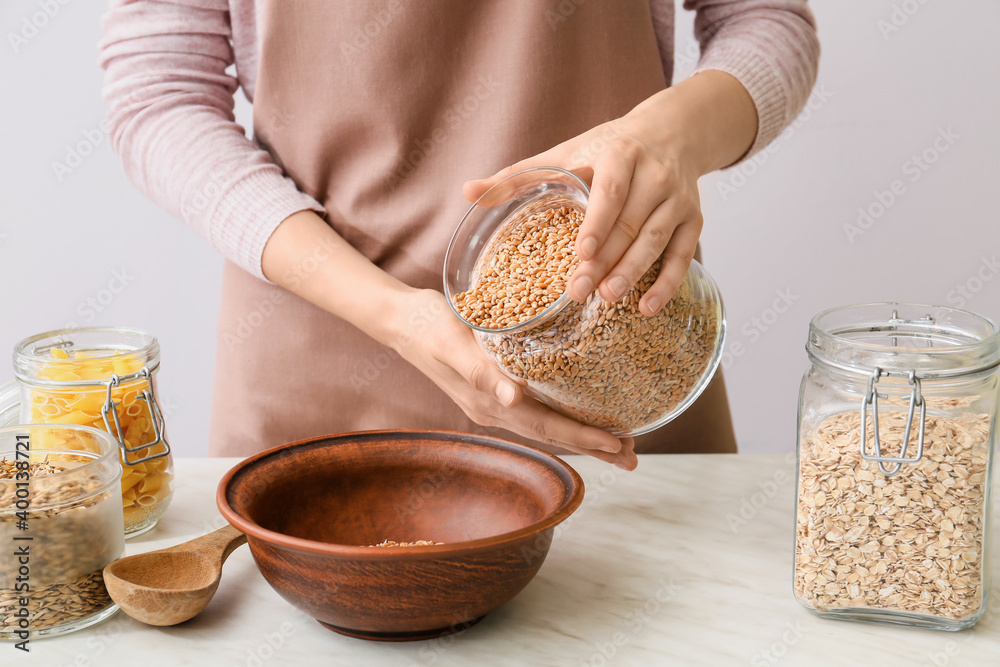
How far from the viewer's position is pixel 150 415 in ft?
2.77

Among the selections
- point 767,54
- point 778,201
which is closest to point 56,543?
point 767,54

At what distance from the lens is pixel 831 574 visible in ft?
2.22

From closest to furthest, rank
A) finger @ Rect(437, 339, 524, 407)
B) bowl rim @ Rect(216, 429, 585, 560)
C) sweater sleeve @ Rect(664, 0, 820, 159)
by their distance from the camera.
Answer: bowl rim @ Rect(216, 429, 585, 560)
finger @ Rect(437, 339, 524, 407)
sweater sleeve @ Rect(664, 0, 820, 159)

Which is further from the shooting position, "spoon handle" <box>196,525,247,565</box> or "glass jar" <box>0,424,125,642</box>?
"spoon handle" <box>196,525,247,565</box>

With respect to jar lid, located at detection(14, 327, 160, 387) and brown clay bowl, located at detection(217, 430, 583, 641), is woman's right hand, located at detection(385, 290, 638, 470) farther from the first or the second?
jar lid, located at detection(14, 327, 160, 387)

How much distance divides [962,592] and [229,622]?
58 cm

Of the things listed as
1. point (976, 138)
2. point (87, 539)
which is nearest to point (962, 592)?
point (87, 539)

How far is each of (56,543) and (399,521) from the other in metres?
0.30

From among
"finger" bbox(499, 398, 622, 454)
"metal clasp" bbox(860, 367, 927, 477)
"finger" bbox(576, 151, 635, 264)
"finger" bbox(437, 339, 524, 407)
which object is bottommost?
"finger" bbox(499, 398, 622, 454)

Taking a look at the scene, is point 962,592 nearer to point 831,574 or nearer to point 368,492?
point 831,574

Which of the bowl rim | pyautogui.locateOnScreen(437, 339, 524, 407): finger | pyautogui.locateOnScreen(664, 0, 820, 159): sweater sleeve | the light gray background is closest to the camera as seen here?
the bowl rim

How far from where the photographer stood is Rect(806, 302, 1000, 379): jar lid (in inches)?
25.5

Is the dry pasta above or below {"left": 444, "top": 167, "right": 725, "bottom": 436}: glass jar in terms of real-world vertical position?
below

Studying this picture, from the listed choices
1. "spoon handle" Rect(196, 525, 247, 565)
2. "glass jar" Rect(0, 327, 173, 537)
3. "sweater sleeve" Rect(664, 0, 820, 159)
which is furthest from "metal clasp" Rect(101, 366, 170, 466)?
"sweater sleeve" Rect(664, 0, 820, 159)
